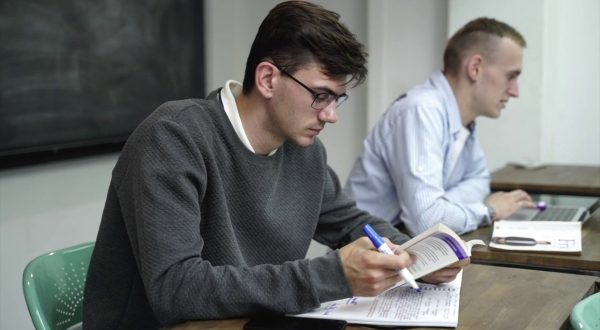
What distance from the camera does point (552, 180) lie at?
2979 millimetres

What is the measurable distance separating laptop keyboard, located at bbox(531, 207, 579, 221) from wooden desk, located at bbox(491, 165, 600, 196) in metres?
0.36

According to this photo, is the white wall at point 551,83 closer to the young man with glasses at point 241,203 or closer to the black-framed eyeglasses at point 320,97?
the young man with glasses at point 241,203

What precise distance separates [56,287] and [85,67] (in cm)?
139

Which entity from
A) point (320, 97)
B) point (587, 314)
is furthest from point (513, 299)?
point (320, 97)

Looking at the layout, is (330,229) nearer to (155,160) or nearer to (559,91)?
(155,160)

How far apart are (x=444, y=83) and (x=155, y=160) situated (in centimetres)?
149

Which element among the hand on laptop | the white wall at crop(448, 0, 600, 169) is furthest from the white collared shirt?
the white wall at crop(448, 0, 600, 169)

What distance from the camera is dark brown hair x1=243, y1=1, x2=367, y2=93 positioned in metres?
1.51

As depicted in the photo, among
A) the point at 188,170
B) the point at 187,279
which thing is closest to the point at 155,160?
the point at 188,170

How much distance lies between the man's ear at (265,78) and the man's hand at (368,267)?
43 cm

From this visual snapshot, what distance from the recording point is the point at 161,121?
142cm

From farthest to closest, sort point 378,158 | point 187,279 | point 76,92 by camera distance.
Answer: point 76,92 < point 378,158 < point 187,279

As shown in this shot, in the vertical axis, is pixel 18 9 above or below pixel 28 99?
above

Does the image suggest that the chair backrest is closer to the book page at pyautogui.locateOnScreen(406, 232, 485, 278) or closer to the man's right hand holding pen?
the man's right hand holding pen
